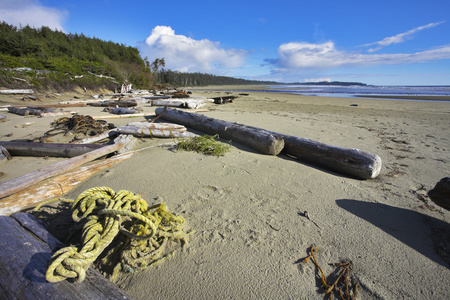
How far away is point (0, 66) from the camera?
14.6 metres

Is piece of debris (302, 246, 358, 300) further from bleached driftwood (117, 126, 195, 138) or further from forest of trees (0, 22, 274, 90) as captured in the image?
forest of trees (0, 22, 274, 90)

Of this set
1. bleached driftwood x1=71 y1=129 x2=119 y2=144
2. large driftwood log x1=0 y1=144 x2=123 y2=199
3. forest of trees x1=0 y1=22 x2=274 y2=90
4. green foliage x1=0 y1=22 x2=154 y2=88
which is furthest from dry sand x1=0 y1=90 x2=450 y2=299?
green foliage x1=0 y1=22 x2=154 y2=88

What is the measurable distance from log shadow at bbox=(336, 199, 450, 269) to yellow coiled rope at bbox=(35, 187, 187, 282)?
7.21 ft

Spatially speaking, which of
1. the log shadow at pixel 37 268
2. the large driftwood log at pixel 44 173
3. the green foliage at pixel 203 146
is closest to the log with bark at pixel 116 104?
the green foliage at pixel 203 146

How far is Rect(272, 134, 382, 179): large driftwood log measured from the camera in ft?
10.4

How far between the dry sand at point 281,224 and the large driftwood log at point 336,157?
0.18 meters

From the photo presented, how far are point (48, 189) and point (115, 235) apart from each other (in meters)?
1.82

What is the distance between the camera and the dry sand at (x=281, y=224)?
61.7 inches

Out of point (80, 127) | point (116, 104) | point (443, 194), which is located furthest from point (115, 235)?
point (116, 104)

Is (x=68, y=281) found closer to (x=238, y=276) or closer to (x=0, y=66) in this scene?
(x=238, y=276)

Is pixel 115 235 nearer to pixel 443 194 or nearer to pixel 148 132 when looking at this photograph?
pixel 443 194

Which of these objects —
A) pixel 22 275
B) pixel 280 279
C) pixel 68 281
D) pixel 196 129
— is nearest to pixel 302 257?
pixel 280 279

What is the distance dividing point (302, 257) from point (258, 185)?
1264 mm

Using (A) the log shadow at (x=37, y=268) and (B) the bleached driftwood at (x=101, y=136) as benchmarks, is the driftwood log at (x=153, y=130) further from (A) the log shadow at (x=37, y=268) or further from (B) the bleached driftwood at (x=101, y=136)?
(A) the log shadow at (x=37, y=268)
